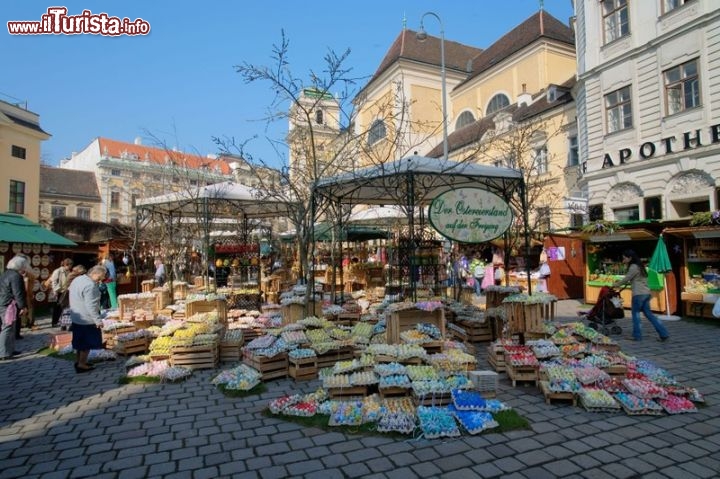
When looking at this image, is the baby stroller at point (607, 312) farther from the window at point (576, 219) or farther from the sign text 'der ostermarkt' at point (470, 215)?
the window at point (576, 219)

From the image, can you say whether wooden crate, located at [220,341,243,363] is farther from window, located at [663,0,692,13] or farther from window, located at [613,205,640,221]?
window, located at [663,0,692,13]

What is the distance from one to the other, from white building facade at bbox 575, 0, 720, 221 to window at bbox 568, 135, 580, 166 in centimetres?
266

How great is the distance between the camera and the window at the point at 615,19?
18.8 metres

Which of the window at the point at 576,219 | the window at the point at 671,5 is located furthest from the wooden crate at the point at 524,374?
the window at the point at 576,219

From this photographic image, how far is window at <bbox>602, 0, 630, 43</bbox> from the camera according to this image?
61.7 ft

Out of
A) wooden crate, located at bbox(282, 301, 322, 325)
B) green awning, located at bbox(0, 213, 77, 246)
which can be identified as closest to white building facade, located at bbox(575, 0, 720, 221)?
wooden crate, located at bbox(282, 301, 322, 325)

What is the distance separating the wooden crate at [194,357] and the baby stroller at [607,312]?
26.5 feet

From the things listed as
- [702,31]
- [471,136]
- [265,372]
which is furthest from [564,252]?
[471,136]

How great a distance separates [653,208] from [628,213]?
4.16 ft

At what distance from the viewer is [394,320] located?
691 centimetres

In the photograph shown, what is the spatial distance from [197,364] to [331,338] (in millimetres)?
2247

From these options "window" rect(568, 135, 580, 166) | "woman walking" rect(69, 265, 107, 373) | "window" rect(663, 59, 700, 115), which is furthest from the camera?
"window" rect(568, 135, 580, 166)

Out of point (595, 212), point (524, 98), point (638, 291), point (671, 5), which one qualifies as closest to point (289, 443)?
point (638, 291)

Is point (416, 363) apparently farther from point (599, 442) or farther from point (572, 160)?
point (572, 160)
